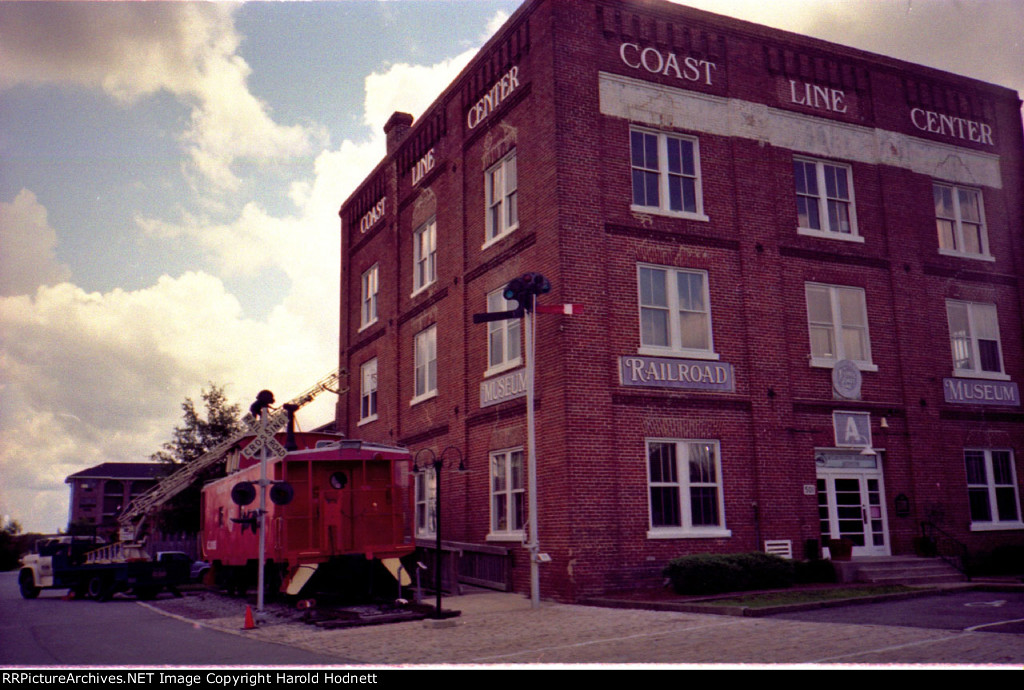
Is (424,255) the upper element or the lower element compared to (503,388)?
upper

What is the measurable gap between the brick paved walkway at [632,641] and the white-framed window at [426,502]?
30.6 ft

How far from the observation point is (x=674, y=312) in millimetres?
21234

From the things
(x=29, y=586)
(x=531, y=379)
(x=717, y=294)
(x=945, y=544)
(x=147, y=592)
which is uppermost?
(x=717, y=294)

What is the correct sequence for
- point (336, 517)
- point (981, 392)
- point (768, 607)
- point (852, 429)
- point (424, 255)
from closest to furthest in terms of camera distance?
point (768, 607)
point (336, 517)
point (852, 429)
point (981, 392)
point (424, 255)

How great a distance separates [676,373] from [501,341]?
4773 millimetres

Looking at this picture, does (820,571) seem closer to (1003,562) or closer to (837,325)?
(1003,562)

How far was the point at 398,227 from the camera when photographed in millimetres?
30906

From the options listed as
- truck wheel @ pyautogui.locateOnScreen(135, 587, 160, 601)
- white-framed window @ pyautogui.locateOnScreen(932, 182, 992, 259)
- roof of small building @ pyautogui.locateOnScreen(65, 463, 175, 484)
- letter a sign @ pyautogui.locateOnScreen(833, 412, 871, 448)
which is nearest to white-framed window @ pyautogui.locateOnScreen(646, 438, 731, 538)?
letter a sign @ pyautogui.locateOnScreen(833, 412, 871, 448)

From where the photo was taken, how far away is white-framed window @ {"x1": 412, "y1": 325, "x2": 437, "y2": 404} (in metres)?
27.4

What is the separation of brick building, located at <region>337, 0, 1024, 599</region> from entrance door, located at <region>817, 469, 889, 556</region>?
6 cm

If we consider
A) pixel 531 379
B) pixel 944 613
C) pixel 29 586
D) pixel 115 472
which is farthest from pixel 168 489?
pixel 115 472

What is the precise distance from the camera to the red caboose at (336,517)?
19.2m

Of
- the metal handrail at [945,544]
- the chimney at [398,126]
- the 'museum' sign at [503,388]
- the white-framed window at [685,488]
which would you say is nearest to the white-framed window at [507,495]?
the 'museum' sign at [503,388]

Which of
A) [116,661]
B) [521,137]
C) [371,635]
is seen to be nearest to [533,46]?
[521,137]
